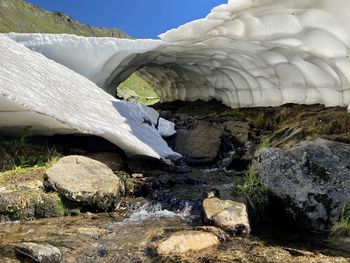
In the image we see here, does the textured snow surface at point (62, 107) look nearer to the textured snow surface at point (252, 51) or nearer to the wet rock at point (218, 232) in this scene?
the textured snow surface at point (252, 51)


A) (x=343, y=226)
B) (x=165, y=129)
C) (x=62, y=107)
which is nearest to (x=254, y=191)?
(x=343, y=226)

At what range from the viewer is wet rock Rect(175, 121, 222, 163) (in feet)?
46.6

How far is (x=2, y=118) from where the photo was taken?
30.9 ft

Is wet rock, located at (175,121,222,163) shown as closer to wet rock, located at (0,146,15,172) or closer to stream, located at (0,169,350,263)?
stream, located at (0,169,350,263)

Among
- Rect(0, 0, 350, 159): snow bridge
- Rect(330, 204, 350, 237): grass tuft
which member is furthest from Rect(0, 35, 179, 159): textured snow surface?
Rect(330, 204, 350, 237): grass tuft

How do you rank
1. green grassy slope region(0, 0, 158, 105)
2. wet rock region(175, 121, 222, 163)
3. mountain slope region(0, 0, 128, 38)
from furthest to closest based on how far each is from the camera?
1. mountain slope region(0, 0, 128, 38)
2. green grassy slope region(0, 0, 158, 105)
3. wet rock region(175, 121, 222, 163)

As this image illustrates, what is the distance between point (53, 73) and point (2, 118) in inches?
149

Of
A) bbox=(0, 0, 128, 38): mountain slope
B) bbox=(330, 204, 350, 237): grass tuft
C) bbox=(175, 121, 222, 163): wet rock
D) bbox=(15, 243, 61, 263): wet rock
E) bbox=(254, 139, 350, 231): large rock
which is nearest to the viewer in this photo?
bbox=(15, 243, 61, 263): wet rock

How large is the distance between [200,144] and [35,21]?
114 meters

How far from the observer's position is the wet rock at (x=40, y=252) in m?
5.48

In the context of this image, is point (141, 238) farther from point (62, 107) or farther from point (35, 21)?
point (35, 21)

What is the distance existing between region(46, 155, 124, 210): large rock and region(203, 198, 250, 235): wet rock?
205cm

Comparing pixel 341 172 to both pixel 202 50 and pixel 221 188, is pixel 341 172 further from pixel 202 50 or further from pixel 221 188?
pixel 202 50

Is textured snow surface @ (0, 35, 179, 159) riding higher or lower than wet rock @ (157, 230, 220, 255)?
higher
